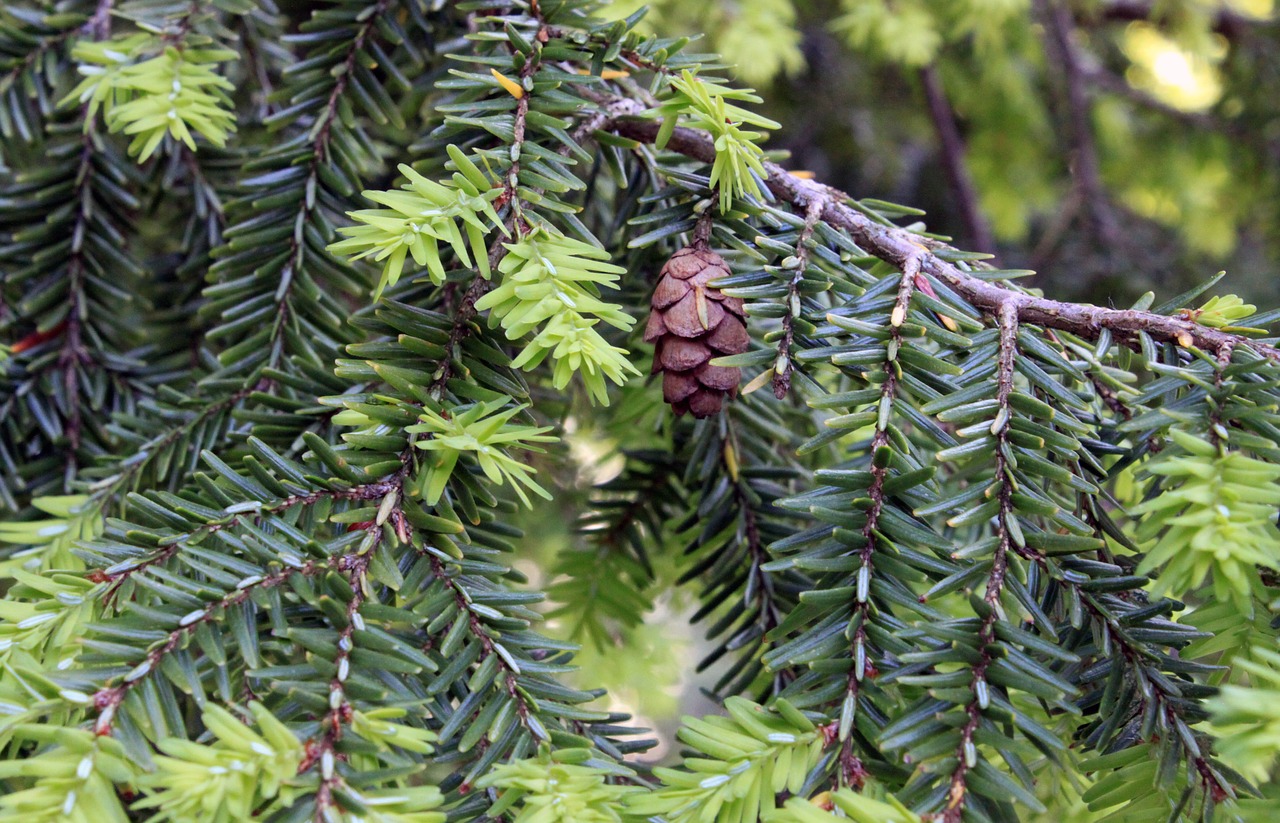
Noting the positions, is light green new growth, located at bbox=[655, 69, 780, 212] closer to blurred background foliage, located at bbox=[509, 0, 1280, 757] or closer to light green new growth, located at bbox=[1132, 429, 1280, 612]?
light green new growth, located at bbox=[1132, 429, 1280, 612]

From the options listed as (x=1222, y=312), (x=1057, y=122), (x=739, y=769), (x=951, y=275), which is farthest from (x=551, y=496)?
(x=1057, y=122)

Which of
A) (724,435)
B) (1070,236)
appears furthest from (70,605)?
(1070,236)

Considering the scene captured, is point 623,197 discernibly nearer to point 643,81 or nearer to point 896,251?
point 896,251

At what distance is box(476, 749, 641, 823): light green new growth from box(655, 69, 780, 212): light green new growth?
33cm

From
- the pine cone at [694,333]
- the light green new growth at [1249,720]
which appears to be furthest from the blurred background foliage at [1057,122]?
the light green new growth at [1249,720]

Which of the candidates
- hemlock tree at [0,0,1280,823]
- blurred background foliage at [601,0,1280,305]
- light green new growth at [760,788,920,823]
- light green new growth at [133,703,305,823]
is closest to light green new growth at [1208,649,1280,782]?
hemlock tree at [0,0,1280,823]

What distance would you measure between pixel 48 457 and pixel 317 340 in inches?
11.3

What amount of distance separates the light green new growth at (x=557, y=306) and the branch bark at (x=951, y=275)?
12cm

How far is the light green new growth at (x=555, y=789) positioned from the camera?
1.28 feet

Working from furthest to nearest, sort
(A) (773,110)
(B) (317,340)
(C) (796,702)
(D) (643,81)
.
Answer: (A) (773,110) → (D) (643,81) → (B) (317,340) → (C) (796,702)

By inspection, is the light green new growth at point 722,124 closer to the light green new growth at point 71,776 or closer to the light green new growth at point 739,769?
the light green new growth at point 739,769

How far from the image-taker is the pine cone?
494 mm

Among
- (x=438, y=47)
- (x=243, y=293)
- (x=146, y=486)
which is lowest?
(x=146, y=486)

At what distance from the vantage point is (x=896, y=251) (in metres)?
0.54
